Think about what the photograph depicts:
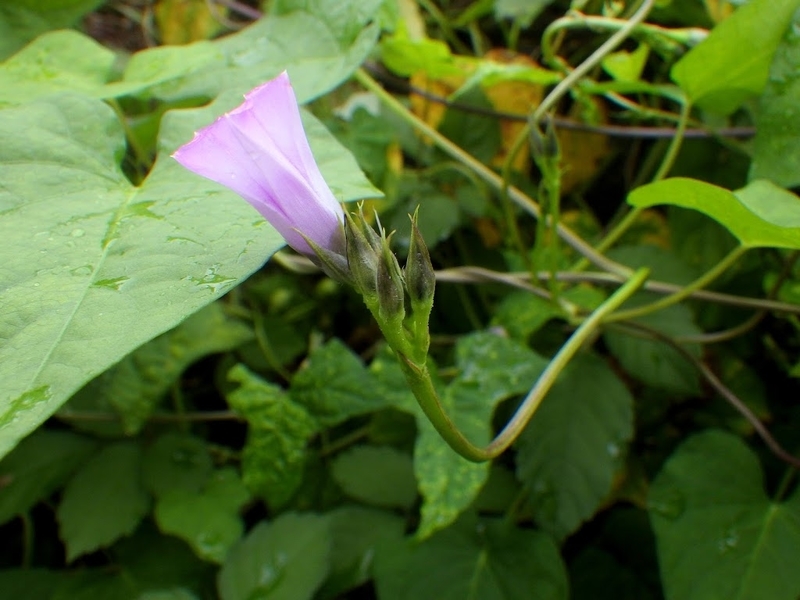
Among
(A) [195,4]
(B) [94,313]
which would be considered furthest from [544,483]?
(A) [195,4]

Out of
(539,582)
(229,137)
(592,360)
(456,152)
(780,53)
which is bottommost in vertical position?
(539,582)

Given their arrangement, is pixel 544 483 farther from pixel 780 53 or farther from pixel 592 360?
pixel 780 53

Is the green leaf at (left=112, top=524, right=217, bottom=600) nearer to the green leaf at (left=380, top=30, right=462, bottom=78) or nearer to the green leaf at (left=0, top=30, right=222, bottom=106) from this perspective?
the green leaf at (left=0, top=30, right=222, bottom=106)

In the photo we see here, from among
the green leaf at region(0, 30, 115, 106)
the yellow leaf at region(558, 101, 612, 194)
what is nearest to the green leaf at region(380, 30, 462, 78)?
the yellow leaf at region(558, 101, 612, 194)

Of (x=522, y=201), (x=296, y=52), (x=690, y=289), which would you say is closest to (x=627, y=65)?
(x=522, y=201)

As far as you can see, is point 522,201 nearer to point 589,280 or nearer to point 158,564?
point 589,280
